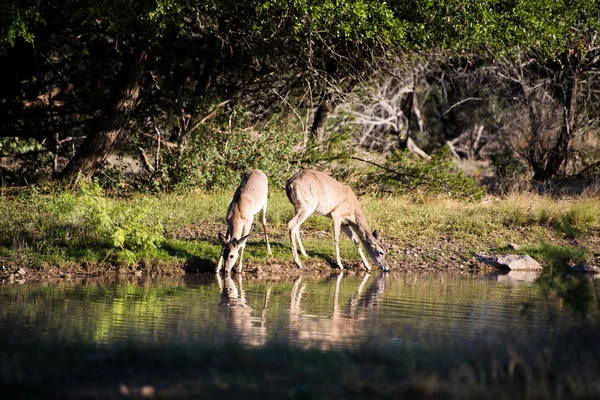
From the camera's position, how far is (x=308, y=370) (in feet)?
21.6

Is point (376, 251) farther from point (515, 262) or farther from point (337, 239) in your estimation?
point (515, 262)

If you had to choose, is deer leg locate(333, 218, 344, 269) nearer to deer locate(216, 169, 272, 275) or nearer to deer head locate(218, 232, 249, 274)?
deer locate(216, 169, 272, 275)

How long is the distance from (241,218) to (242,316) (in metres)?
4.76

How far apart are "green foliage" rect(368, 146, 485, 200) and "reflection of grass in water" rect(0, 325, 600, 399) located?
526 inches

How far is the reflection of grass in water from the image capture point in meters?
5.91

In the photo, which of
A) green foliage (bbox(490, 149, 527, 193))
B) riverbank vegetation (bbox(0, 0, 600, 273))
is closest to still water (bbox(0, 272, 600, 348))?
riverbank vegetation (bbox(0, 0, 600, 273))

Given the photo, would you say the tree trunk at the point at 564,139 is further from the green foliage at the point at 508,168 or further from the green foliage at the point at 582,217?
the green foliage at the point at 582,217

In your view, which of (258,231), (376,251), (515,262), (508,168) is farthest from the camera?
(508,168)

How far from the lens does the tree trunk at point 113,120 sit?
1920cm

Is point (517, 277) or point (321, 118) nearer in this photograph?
point (517, 277)

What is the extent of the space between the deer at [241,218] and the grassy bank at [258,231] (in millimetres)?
489

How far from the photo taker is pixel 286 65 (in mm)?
20516

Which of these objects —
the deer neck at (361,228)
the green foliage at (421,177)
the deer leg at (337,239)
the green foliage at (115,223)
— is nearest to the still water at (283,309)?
the green foliage at (115,223)

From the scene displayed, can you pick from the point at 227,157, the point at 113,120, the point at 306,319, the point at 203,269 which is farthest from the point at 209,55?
the point at 306,319
